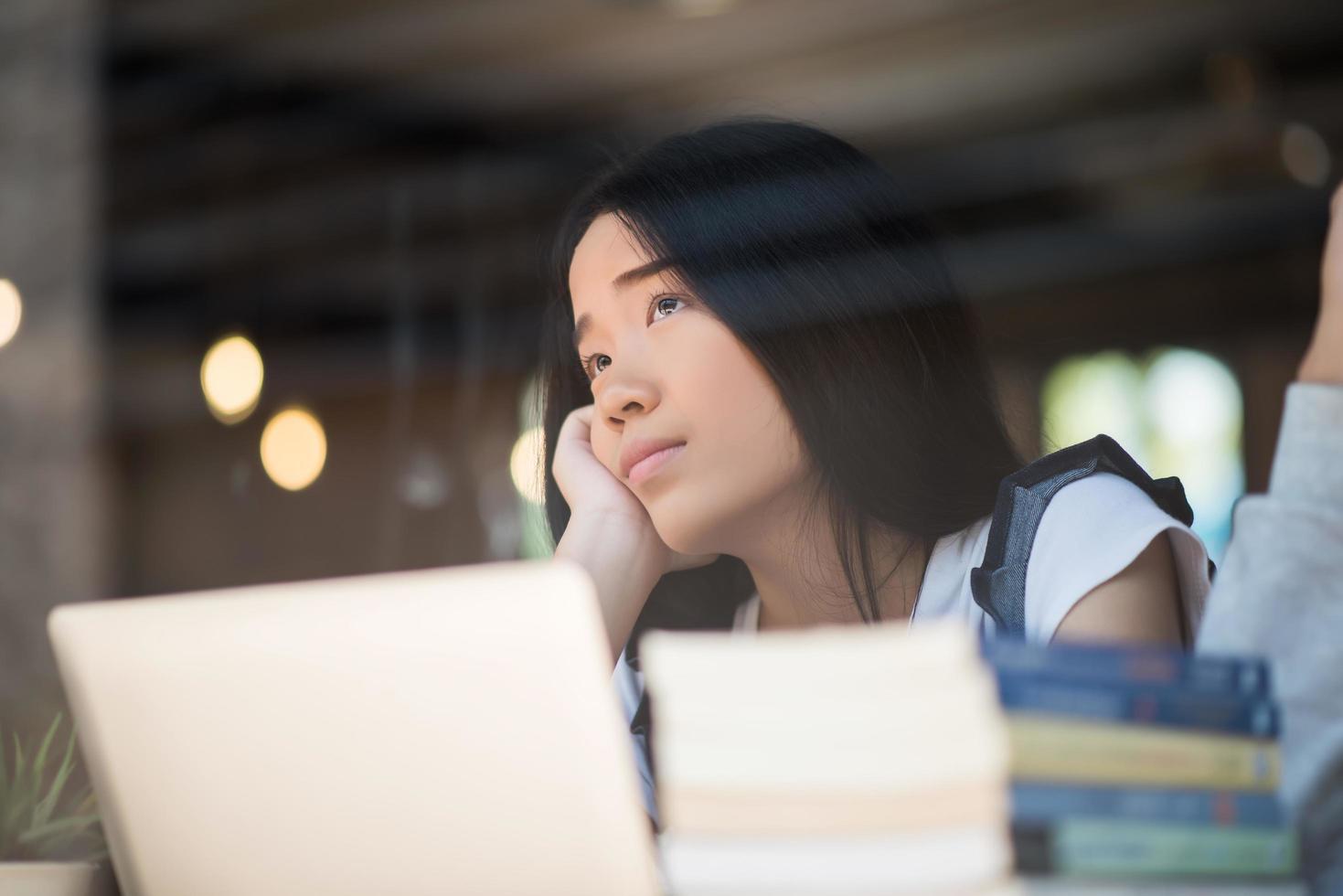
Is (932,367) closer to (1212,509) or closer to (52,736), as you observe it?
(52,736)

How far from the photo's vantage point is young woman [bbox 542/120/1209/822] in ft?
3.50

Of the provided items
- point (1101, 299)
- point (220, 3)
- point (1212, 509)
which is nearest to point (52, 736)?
point (220, 3)

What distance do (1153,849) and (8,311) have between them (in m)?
2.68

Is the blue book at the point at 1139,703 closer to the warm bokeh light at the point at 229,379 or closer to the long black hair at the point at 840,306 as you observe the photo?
the long black hair at the point at 840,306

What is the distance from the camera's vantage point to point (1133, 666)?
547 mm

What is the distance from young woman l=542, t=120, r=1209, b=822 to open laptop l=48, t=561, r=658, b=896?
50 centimetres

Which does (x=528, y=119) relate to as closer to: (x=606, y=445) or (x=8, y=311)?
(x=8, y=311)

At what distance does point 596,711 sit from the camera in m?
0.52

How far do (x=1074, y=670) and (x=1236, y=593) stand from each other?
0.54 feet

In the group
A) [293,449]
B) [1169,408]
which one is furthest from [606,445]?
[1169,408]

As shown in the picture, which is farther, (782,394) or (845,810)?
(782,394)

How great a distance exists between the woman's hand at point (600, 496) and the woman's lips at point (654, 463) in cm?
12

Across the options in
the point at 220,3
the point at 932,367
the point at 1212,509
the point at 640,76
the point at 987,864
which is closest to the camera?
the point at 987,864

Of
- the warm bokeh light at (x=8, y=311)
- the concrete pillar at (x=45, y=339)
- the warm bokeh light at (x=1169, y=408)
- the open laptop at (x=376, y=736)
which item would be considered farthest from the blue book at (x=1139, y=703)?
the warm bokeh light at (x=1169, y=408)
